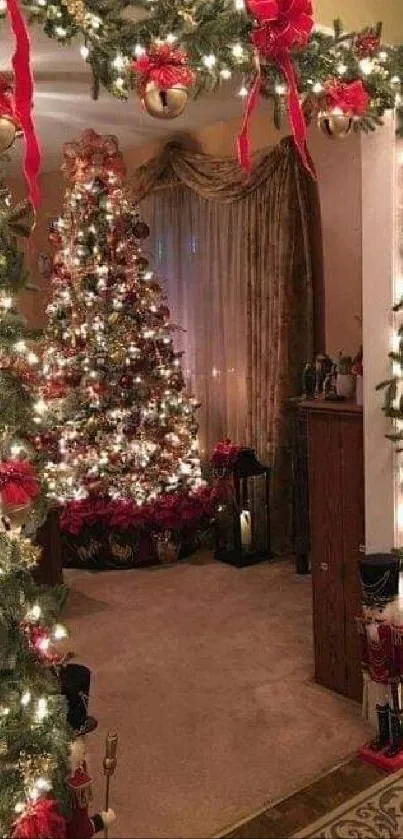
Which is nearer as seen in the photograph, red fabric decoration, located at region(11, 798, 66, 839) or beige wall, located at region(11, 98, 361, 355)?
red fabric decoration, located at region(11, 798, 66, 839)

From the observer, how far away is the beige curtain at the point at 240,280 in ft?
16.7

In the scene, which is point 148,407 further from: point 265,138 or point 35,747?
point 35,747

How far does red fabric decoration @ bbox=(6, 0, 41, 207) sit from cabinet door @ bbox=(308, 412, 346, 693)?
5.43 ft

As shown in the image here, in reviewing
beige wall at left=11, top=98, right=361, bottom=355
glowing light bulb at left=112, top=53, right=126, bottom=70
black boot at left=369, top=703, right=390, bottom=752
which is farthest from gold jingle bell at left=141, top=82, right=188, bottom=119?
beige wall at left=11, top=98, right=361, bottom=355

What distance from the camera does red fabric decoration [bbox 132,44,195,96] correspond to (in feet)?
7.02

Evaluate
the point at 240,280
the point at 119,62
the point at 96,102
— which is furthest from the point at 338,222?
the point at 119,62

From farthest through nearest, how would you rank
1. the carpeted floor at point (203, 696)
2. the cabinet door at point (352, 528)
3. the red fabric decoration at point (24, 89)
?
the cabinet door at point (352, 528)
the carpeted floor at point (203, 696)
the red fabric decoration at point (24, 89)

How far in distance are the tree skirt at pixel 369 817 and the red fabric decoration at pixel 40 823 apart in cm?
58

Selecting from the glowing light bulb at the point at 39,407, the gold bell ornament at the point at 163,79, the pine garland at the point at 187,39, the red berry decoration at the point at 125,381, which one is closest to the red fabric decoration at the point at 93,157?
the red berry decoration at the point at 125,381

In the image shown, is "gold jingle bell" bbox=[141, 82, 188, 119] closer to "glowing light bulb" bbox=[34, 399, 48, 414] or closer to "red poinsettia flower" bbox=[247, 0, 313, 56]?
"red poinsettia flower" bbox=[247, 0, 313, 56]

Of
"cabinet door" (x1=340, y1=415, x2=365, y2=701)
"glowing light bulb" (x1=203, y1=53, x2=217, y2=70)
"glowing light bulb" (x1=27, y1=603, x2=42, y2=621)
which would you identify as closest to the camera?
"glowing light bulb" (x1=27, y1=603, x2=42, y2=621)

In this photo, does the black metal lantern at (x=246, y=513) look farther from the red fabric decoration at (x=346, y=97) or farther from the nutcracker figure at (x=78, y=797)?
the nutcracker figure at (x=78, y=797)

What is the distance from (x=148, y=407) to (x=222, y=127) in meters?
1.96

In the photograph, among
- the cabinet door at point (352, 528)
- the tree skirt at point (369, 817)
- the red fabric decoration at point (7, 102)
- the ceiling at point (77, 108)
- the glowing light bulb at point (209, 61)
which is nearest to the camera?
the tree skirt at point (369, 817)
